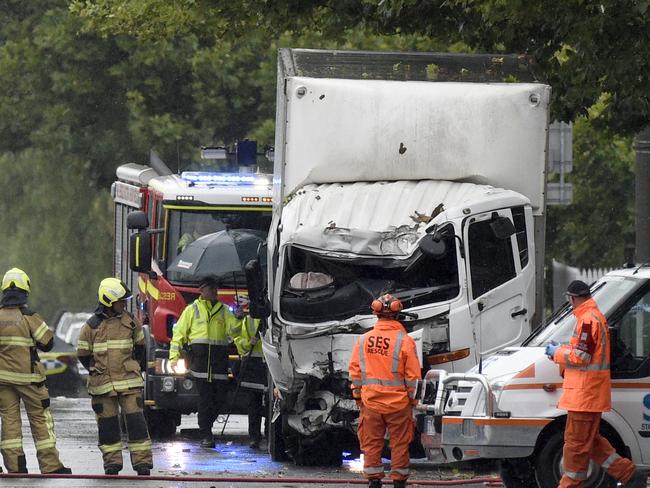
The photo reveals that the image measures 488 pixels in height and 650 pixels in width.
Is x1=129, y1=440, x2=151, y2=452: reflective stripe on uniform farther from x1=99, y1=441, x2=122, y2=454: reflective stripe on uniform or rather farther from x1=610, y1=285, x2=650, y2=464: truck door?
x1=610, y1=285, x2=650, y2=464: truck door

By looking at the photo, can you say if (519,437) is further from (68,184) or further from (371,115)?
(68,184)

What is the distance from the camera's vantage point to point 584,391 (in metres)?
10.1

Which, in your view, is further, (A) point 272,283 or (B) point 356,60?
(B) point 356,60

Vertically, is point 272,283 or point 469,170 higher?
point 469,170

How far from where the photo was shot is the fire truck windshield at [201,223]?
16.6 metres

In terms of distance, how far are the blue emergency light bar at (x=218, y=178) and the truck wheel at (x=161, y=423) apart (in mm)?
2506

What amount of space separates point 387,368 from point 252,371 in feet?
15.0

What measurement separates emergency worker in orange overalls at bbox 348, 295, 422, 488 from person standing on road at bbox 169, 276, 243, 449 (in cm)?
417

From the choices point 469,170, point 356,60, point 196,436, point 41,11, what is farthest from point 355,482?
point 41,11

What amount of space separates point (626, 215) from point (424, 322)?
13.9 m

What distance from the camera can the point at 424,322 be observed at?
39.6 ft

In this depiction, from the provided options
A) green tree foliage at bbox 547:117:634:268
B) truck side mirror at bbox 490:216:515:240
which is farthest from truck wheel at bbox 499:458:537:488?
green tree foliage at bbox 547:117:634:268

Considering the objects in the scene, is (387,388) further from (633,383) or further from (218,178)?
(218,178)

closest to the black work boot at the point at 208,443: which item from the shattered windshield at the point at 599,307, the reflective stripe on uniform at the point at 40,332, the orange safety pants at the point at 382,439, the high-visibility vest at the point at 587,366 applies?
the reflective stripe on uniform at the point at 40,332
